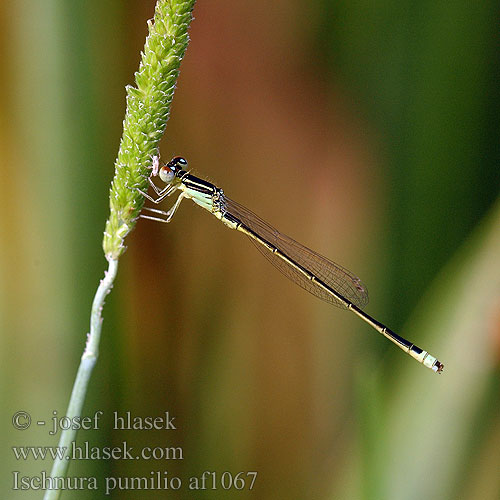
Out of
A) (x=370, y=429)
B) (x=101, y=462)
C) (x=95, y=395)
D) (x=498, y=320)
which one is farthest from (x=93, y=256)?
(x=498, y=320)

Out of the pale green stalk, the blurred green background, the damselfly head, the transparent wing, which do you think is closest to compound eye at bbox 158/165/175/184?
the damselfly head

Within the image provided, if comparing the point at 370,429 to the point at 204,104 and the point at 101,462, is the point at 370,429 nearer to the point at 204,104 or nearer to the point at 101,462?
the point at 101,462

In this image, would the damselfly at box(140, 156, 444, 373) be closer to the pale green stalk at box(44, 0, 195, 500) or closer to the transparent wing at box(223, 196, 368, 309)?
the transparent wing at box(223, 196, 368, 309)

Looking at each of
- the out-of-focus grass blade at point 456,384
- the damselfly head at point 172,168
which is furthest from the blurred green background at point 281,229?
the damselfly head at point 172,168

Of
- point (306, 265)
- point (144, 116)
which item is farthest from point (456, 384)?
point (144, 116)

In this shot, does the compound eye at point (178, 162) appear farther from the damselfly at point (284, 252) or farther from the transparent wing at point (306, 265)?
the transparent wing at point (306, 265)
